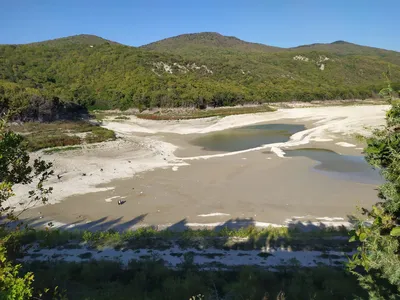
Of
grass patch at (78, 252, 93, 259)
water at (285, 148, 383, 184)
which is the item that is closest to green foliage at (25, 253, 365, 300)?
grass patch at (78, 252, 93, 259)

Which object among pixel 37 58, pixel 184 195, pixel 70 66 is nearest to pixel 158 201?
pixel 184 195

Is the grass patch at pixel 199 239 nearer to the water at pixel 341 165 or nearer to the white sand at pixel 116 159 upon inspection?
the white sand at pixel 116 159

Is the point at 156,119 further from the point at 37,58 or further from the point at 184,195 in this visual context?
the point at 37,58

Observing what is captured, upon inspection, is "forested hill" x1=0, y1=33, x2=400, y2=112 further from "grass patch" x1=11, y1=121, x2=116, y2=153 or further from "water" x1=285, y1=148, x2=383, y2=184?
"water" x1=285, y1=148, x2=383, y2=184

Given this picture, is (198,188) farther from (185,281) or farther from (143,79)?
(143,79)

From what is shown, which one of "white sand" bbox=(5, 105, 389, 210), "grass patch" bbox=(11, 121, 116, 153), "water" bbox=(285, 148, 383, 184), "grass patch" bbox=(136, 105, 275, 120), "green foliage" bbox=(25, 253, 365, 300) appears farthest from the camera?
"grass patch" bbox=(136, 105, 275, 120)

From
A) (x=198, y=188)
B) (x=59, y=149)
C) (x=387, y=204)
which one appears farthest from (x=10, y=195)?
(x=59, y=149)
